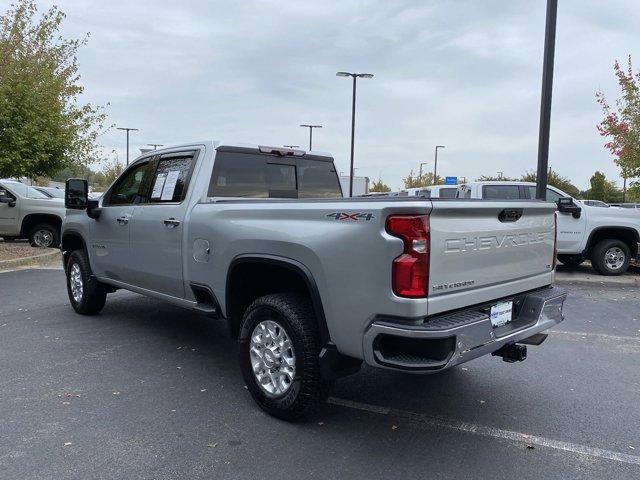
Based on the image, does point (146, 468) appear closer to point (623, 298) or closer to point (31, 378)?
point (31, 378)

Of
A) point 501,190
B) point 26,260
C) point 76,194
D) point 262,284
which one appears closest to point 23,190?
point 26,260

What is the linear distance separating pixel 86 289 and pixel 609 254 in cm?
924

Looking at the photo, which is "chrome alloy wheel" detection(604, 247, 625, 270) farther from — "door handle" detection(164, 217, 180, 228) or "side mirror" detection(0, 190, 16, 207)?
"side mirror" detection(0, 190, 16, 207)

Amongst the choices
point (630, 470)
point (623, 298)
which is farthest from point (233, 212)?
point (623, 298)

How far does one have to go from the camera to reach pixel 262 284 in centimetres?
411

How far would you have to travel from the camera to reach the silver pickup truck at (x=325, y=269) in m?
2.98

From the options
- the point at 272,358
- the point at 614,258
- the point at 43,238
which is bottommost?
the point at 272,358

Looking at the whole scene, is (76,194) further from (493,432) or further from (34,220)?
(34,220)

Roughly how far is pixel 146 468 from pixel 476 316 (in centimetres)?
208

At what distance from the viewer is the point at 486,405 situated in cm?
405

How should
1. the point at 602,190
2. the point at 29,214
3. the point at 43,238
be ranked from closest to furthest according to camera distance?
the point at 29,214, the point at 43,238, the point at 602,190

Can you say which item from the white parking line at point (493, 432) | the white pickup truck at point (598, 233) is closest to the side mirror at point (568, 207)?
the white pickup truck at point (598, 233)

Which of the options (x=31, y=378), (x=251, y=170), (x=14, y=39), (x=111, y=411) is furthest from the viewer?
(x=14, y=39)

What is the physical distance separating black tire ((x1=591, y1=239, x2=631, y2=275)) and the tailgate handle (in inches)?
310
